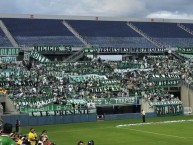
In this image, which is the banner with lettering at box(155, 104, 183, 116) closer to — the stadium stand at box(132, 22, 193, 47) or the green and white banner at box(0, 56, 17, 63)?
the green and white banner at box(0, 56, 17, 63)

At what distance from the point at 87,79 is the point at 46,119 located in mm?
13506

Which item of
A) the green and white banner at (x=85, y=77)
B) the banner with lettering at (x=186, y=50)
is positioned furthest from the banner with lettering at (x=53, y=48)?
the banner with lettering at (x=186, y=50)

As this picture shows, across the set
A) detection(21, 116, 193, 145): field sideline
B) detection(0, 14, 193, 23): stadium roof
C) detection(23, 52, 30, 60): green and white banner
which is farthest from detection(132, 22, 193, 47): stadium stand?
detection(21, 116, 193, 145): field sideline

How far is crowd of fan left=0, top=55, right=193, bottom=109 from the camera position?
5194 cm

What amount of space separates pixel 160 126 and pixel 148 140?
9.19 meters

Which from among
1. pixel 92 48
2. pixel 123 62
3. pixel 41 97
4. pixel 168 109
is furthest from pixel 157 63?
pixel 41 97

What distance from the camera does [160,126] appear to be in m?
39.4

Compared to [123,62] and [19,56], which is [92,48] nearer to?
[123,62]

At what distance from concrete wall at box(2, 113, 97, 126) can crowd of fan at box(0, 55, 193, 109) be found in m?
2.70

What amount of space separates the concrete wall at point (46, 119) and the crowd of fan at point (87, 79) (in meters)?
2.70

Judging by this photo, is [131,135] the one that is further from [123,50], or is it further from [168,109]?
[123,50]

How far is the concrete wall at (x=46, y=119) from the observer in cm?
4366

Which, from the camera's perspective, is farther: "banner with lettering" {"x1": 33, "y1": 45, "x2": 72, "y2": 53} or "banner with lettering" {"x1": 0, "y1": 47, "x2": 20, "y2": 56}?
"banner with lettering" {"x1": 33, "y1": 45, "x2": 72, "y2": 53}

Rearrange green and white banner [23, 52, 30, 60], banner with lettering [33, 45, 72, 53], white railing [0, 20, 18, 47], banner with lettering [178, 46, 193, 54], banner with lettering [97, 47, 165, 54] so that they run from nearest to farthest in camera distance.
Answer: green and white banner [23, 52, 30, 60]
banner with lettering [33, 45, 72, 53]
white railing [0, 20, 18, 47]
banner with lettering [97, 47, 165, 54]
banner with lettering [178, 46, 193, 54]
